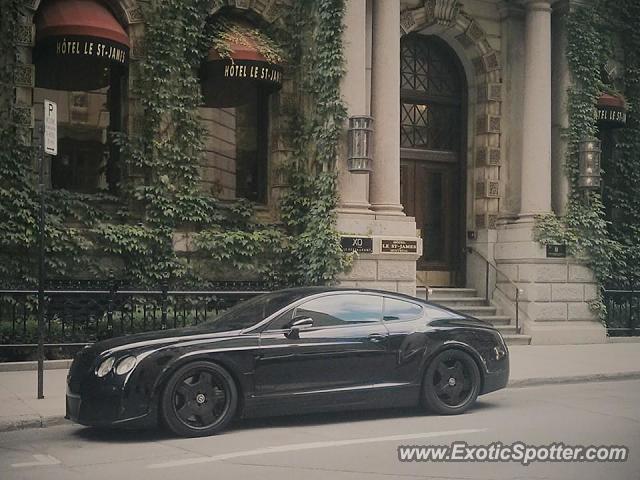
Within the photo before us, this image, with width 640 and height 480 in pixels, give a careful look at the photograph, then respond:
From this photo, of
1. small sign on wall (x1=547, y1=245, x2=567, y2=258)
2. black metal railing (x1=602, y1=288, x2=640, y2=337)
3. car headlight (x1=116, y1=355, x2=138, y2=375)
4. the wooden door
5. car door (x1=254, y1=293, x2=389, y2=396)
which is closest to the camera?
car headlight (x1=116, y1=355, x2=138, y2=375)

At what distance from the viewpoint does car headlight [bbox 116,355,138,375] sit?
27.2 feet

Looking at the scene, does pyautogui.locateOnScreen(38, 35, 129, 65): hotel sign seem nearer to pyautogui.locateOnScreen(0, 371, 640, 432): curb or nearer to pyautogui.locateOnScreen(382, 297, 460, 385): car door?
pyautogui.locateOnScreen(0, 371, 640, 432): curb

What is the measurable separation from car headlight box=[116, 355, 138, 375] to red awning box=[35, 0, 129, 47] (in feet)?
29.2

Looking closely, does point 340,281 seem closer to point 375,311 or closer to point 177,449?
point 375,311

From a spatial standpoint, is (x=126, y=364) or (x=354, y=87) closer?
(x=126, y=364)

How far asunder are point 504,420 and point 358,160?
8.09 meters

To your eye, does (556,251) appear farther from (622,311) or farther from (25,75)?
(25,75)

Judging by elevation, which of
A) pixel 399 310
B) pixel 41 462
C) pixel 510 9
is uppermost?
pixel 510 9

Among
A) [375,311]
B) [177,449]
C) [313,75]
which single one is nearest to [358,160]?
[313,75]

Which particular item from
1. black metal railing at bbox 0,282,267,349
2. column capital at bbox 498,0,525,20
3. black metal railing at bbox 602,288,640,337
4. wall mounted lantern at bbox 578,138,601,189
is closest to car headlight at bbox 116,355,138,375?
black metal railing at bbox 0,282,267,349

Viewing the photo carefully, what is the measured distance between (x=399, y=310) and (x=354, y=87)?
819 cm

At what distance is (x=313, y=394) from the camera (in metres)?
9.10

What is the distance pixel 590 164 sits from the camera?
19.6 metres

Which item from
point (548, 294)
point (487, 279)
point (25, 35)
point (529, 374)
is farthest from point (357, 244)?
point (25, 35)
